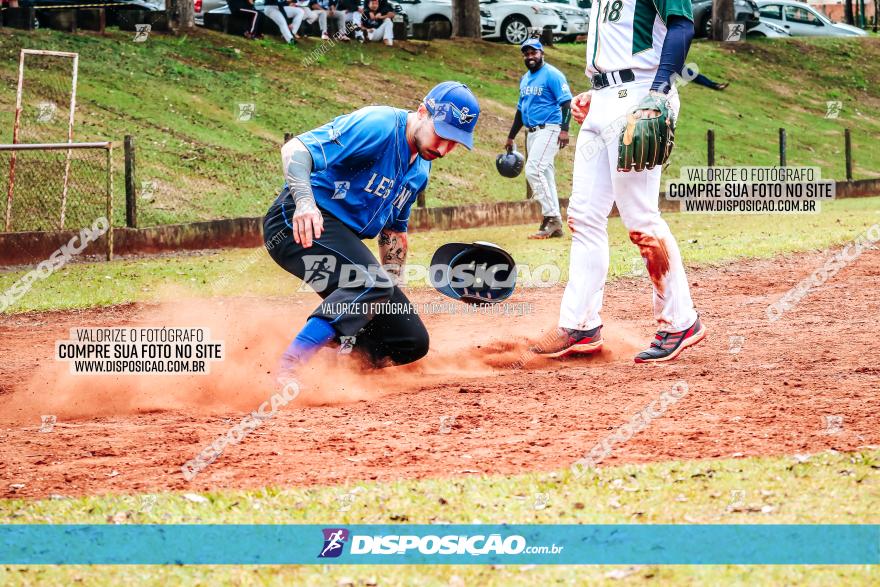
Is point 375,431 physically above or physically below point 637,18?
below

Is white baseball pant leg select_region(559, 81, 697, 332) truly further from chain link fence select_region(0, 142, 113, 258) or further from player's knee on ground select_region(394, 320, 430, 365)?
chain link fence select_region(0, 142, 113, 258)

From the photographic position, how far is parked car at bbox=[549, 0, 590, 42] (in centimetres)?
3362

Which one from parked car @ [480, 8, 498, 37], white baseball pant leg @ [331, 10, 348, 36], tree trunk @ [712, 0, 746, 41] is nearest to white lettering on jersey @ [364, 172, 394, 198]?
white baseball pant leg @ [331, 10, 348, 36]

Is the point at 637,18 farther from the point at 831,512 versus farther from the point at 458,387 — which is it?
the point at 831,512

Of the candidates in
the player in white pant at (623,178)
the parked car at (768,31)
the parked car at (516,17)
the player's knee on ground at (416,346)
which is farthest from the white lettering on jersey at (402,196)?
the parked car at (768,31)

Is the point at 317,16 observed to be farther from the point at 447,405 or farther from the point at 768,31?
the point at 447,405

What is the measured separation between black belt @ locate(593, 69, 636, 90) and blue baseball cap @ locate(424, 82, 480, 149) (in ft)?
3.68

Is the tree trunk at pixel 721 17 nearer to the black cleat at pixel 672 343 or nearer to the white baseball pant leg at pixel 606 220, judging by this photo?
the white baseball pant leg at pixel 606 220

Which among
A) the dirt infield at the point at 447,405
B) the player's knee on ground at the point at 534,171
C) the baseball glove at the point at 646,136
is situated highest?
the baseball glove at the point at 646,136

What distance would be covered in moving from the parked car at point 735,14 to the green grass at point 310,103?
1383mm

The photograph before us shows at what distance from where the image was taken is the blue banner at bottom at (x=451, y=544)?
3.75 meters

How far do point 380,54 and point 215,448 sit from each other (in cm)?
2415

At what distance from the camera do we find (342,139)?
6.18 m

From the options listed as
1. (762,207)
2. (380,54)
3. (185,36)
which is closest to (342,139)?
(762,207)
